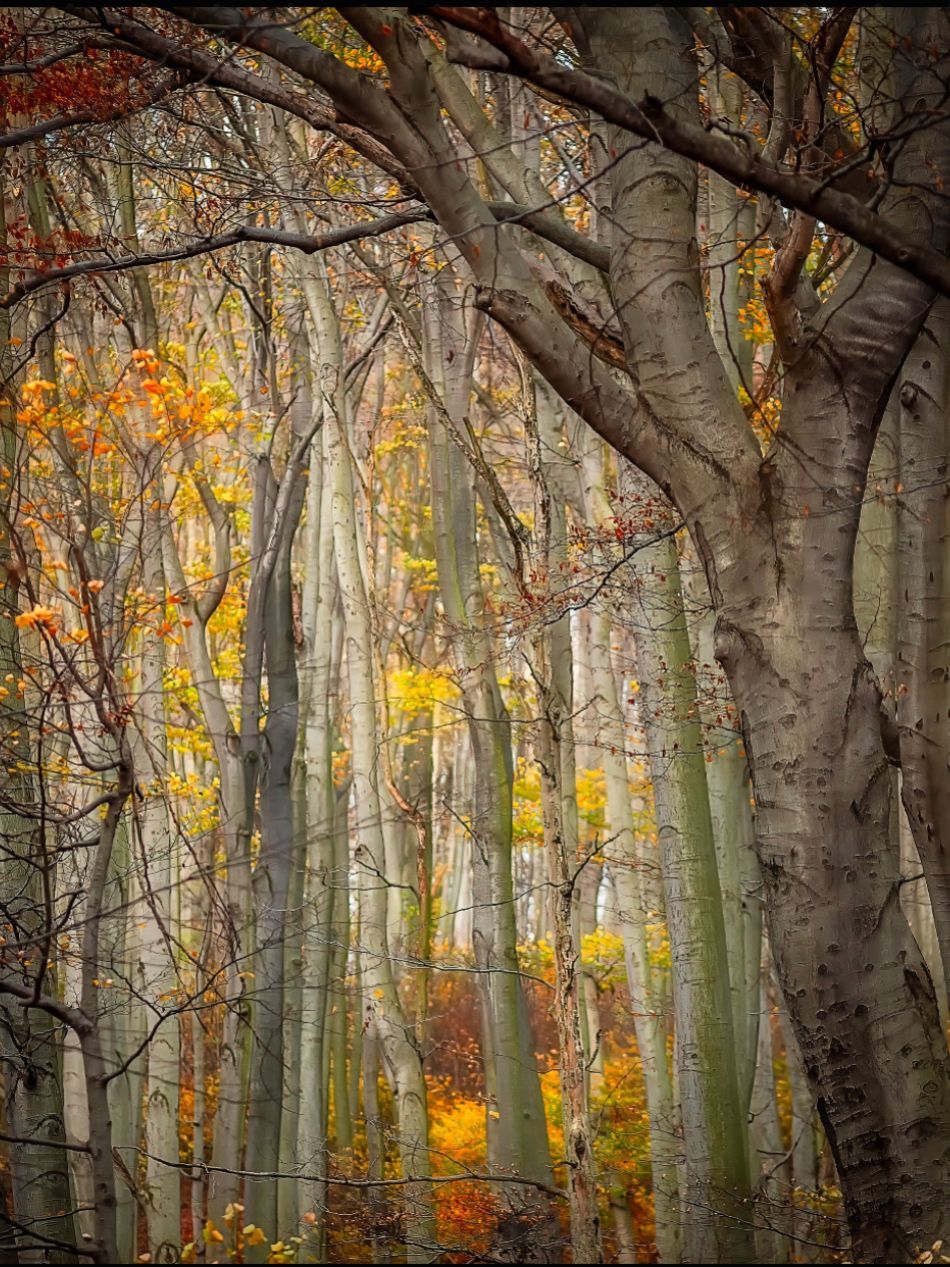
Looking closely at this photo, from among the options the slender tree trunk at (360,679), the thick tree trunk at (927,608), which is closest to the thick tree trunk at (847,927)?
the thick tree trunk at (927,608)

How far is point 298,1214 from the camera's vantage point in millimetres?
11789

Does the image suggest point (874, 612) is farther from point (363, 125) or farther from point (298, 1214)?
point (298, 1214)

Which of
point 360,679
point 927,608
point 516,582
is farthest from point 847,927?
point 360,679

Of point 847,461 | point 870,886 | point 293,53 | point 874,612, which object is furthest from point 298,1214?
point 293,53

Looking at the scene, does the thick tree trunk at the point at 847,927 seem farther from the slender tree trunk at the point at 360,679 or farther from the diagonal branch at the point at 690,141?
Answer: the slender tree trunk at the point at 360,679

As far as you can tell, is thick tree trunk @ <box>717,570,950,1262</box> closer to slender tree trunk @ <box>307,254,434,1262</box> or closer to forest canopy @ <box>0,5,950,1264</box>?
forest canopy @ <box>0,5,950,1264</box>

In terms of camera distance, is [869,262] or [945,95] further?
[869,262]

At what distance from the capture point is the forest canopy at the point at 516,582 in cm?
459

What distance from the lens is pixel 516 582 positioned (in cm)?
870

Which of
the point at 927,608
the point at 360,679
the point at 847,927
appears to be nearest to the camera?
the point at 847,927

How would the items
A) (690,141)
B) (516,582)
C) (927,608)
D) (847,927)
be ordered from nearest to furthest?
(690,141), (847,927), (927,608), (516,582)

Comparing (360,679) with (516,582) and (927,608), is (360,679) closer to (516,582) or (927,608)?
(516,582)

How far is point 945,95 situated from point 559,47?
338 cm

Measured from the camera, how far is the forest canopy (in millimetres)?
4594
